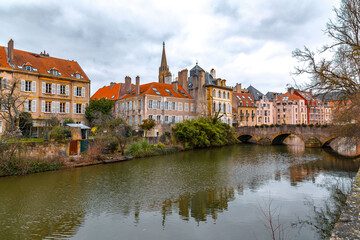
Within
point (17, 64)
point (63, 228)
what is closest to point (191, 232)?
point (63, 228)

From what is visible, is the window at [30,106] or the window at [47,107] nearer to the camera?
the window at [30,106]

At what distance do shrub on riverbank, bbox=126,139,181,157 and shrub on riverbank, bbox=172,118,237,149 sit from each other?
130 inches

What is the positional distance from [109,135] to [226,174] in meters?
13.7

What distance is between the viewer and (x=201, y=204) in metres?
12.1

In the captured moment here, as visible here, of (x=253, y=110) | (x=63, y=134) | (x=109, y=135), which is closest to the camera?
(x=63, y=134)

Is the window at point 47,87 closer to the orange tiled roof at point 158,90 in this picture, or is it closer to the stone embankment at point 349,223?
the orange tiled roof at point 158,90

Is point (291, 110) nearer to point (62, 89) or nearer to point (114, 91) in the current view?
point (114, 91)

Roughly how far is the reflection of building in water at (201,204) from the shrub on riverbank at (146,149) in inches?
587

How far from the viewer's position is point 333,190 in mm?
14133

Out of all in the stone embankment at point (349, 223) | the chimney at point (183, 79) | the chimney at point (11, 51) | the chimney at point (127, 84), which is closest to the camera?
the stone embankment at point (349, 223)

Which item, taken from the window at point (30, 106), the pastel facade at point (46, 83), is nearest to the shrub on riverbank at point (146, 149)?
the pastel facade at point (46, 83)

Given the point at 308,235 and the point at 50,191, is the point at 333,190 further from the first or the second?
the point at 50,191

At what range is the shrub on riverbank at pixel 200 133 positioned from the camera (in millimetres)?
35719

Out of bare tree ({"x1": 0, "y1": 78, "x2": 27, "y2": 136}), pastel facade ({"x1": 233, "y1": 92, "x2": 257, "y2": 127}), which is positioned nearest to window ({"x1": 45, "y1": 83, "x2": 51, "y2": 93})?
bare tree ({"x1": 0, "y1": 78, "x2": 27, "y2": 136})
